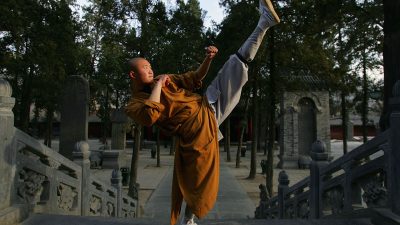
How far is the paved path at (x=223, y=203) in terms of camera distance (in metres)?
11.2

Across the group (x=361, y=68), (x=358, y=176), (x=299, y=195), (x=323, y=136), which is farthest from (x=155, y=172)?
(x=358, y=176)

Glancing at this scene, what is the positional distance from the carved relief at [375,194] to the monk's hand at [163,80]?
237 centimetres

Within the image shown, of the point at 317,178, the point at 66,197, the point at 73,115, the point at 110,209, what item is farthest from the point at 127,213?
the point at 317,178

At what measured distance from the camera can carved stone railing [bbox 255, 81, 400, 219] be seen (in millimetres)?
3643

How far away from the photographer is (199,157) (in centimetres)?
354

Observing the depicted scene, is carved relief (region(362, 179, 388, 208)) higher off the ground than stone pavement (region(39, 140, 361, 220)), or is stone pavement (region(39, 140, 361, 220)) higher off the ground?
carved relief (region(362, 179, 388, 208))

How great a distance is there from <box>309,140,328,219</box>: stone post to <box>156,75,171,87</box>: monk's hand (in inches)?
111

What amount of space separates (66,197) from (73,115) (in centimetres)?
518

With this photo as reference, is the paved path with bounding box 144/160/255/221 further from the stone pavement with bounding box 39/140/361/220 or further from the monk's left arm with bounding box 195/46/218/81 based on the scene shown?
the monk's left arm with bounding box 195/46/218/81

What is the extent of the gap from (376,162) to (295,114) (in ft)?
65.0

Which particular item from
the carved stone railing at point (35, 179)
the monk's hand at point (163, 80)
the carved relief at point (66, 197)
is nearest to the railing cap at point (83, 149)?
the carved stone railing at point (35, 179)

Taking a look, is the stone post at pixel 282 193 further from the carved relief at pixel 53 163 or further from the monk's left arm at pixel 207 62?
the monk's left arm at pixel 207 62

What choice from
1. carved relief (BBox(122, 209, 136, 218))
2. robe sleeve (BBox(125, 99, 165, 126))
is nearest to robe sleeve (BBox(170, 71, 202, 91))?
robe sleeve (BBox(125, 99, 165, 126))

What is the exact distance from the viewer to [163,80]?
140 inches
